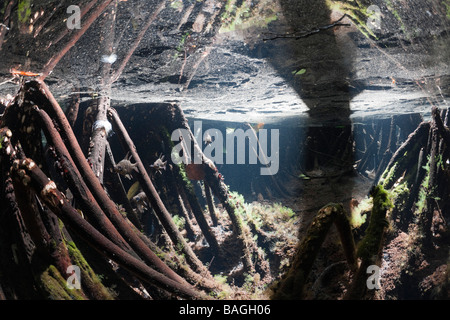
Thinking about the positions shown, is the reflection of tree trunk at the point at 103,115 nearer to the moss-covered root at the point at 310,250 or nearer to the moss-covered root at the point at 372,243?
the moss-covered root at the point at 310,250

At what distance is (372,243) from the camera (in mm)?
1761

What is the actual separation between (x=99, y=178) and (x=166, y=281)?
1.08 m

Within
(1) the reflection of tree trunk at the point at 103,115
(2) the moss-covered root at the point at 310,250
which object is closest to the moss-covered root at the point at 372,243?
(2) the moss-covered root at the point at 310,250

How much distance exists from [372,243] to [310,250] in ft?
1.64

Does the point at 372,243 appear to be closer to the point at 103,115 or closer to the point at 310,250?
the point at 310,250

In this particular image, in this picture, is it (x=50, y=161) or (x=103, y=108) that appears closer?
(x=50, y=161)

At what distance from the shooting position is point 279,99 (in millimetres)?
4629

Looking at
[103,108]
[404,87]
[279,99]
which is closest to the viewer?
[103,108]

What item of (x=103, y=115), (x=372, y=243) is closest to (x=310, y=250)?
(x=372, y=243)

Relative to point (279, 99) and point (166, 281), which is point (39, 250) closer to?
point (166, 281)

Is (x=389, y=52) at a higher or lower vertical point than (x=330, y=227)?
higher

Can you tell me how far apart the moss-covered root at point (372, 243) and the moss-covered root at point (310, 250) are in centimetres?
7

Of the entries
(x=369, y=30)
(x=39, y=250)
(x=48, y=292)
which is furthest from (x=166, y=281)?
Answer: (x=369, y=30)

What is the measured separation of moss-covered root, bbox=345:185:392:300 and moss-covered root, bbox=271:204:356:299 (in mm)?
74
